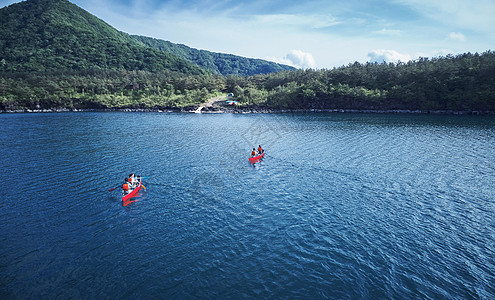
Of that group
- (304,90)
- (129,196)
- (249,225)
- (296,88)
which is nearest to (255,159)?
(249,225)

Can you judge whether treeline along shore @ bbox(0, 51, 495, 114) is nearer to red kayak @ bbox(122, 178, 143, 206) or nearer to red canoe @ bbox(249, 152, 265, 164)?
red canoe @ bbox(249, 152, 265, 164)

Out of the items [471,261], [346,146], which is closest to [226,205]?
[471,261]

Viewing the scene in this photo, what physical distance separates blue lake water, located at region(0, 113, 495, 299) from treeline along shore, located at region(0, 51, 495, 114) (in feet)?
261

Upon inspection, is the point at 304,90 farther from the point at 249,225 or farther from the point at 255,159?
the point at 249,225

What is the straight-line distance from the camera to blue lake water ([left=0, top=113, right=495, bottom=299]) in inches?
697

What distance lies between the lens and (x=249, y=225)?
25.2 meters

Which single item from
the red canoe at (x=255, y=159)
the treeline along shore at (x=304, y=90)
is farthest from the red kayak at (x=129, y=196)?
the treeline along shore at (x=304, y=90)

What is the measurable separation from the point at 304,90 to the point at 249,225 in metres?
119

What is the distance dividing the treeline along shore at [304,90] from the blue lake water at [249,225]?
7950 centimetres

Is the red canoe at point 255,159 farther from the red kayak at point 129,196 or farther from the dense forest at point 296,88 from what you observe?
the dense forest at point 296,88

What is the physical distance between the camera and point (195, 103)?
141 metres

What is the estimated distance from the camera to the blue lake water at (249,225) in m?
17.7

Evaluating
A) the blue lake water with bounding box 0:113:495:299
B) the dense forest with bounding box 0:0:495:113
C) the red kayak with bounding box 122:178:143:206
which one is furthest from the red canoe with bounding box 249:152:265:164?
the dense forest with bounding box 0:0:495:113

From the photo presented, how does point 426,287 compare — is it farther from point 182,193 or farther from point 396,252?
point 182,193
